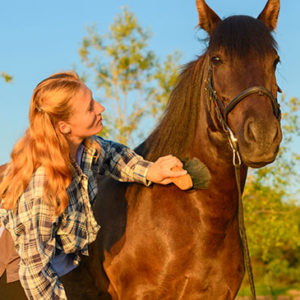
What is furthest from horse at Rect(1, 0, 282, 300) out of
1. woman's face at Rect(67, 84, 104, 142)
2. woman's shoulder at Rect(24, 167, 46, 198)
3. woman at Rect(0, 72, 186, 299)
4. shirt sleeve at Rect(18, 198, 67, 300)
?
woman's shoulder at Rect(24, 167, 46, 198)

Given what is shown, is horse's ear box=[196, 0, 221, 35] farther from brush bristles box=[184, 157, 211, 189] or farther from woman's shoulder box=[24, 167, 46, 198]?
woman's shoulder box=[24, 167, 46, 198]

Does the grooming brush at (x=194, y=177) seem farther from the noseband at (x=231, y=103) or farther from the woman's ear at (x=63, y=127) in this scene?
the woman's ear at (x=63, y=127)

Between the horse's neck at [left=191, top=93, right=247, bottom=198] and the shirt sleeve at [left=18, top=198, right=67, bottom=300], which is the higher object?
the horse's neck at [left=191, top=93, right=247, bottom=198]

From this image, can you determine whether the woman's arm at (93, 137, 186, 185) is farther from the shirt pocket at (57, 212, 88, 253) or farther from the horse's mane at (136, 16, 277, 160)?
the shirt pocket at (57, 212, 88, 253)

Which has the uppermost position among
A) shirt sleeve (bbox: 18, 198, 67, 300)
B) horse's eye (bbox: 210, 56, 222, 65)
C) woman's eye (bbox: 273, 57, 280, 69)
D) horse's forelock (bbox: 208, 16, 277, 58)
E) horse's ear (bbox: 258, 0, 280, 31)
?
horse's ear (bbox: 258, 0, 280, 31)

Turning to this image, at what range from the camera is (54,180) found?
2.58m

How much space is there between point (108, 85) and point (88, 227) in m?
13.0

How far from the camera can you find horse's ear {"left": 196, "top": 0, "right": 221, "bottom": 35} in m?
3.27

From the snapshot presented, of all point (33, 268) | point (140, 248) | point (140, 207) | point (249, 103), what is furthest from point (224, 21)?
point (33, 268)

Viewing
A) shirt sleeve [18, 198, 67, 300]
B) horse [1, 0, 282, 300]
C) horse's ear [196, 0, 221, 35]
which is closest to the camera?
shirt sleeve [18, 198, 67, 300]

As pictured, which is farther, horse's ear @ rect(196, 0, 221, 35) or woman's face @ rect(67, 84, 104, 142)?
horse's ear @ rect(196, 0, 221, 35)

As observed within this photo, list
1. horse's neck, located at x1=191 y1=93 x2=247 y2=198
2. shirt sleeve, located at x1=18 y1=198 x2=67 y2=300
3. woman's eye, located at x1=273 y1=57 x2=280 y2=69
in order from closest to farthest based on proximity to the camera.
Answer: shirt sleeve, located at x1=18 y1=198 x2=67 y2=300
woman's eye, located at x1=273 y1=57 x2=280 y2=69
horse's neck, located at x1=191 y1=93 x2=247 y2=198

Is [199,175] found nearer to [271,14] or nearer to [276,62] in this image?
[276,62]

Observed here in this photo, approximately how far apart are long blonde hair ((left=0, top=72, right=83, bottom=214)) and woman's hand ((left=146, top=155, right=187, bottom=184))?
631 millimetres
